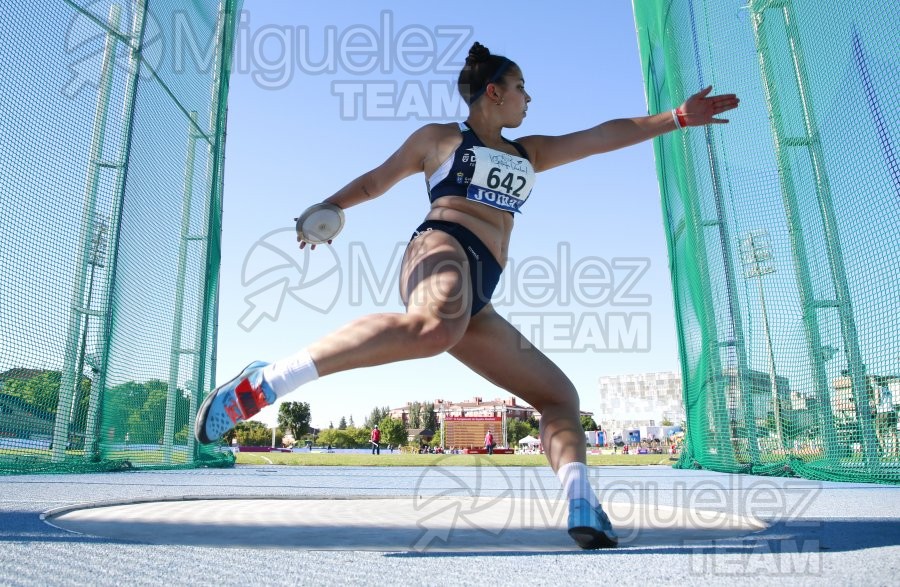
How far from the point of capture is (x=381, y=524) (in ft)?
8.40

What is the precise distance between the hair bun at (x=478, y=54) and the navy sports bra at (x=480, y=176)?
32cm

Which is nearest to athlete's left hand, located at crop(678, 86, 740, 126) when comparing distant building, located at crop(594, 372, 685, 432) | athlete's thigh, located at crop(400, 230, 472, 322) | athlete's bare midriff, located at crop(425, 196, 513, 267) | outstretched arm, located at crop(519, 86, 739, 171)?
outstretched arm, located at crop(519, 86, 739, 171)

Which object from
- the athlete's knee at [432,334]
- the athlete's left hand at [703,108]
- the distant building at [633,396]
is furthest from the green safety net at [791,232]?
the distant building at [633,396]

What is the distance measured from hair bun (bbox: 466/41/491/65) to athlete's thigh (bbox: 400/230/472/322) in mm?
765

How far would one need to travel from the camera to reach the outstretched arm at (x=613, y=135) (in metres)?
2.48

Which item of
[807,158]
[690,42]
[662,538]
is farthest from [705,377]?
[662,538]

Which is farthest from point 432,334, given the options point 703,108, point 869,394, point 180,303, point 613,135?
point 180,303

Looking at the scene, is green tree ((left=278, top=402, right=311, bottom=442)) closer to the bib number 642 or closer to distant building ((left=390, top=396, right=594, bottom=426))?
distant building ((left=390, top=396, right=594, bottom=426))

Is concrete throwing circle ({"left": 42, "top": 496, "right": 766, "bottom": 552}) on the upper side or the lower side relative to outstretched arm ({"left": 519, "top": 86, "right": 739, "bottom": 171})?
lower

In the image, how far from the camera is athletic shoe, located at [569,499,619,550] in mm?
1898

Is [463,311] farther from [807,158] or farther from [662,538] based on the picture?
[807,158]

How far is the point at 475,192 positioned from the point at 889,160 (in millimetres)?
2400

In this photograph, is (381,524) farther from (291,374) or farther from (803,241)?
(803,241)

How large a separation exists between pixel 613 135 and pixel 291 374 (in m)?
1.54
